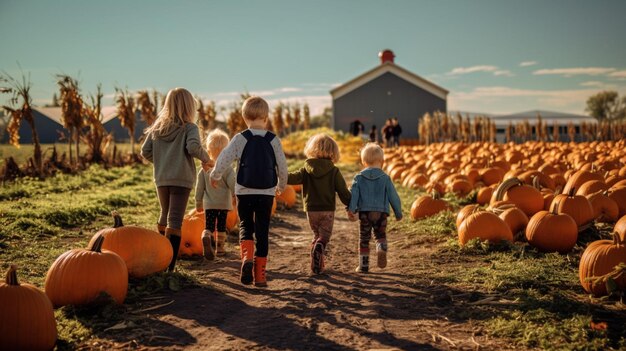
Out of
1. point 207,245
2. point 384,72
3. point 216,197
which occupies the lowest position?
point 207,245

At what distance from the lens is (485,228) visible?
6.68 m

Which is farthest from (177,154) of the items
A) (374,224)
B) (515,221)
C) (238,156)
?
(515,221)

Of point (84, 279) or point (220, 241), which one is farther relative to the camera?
point (220, 241)

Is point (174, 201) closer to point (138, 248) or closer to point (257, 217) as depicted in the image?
point (138, 248)

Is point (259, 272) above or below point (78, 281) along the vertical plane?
below

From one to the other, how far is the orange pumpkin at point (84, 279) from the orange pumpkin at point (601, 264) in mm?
3811

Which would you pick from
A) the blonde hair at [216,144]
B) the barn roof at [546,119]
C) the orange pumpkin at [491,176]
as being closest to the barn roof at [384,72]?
the barn roof at [546,119]

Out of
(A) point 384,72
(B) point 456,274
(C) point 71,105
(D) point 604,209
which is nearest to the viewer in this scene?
(B) point 456,274

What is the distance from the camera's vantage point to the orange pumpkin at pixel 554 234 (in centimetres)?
638

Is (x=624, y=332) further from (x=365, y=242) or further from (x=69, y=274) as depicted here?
(x=69, y=274)

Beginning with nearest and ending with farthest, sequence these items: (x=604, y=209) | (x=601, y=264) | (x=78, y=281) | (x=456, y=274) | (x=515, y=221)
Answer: (x=78, y=281), (x=601, y=264), (x=456, y=274), (x=515, y=221), (x=604, y=209)

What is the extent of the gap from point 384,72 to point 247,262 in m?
39.2

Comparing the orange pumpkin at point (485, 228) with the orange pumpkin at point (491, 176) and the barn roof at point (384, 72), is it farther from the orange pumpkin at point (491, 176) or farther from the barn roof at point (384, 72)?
the barn roof at point (384, 72)

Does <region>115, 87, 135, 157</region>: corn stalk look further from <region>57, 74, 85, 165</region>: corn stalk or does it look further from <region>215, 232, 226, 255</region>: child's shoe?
<region>215, 232, 226, 255</region>: child's shoe
